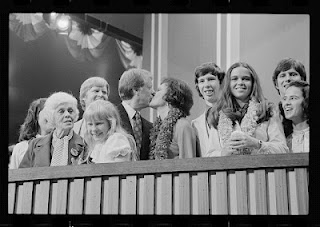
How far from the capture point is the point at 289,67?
280 cm

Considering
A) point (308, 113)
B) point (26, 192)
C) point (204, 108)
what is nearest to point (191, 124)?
point (204, 108)

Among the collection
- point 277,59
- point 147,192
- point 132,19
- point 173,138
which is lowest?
point 147,192

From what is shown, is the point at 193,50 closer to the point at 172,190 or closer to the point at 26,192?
the point at 172,190

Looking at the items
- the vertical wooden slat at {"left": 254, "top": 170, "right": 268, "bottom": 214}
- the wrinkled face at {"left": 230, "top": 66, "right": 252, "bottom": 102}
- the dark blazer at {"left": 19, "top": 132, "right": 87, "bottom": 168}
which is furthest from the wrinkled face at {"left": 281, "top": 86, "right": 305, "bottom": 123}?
the dark blazer at {"left": 19, "top": 132, "right": 87, "bottom": 168}

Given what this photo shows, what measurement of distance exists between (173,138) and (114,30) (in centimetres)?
Answer: 51

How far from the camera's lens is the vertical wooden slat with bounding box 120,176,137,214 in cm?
277

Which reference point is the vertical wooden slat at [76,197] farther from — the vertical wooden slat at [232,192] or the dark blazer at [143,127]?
the vertical wooden slat at [232,192]

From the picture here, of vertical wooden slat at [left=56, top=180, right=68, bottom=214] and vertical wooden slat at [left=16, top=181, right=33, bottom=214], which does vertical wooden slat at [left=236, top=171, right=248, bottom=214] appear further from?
vertical wooden slat at [left=16, top=181, right=33, bottom=214]

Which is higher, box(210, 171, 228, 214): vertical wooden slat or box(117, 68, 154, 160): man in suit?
box(117, 68, 154, 160): man in suit

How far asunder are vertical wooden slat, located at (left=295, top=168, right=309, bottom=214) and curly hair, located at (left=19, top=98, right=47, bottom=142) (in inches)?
41.8

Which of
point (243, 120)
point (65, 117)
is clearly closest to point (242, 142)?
→ point (243, 120)

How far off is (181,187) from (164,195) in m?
0.07

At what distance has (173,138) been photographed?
2828 mm

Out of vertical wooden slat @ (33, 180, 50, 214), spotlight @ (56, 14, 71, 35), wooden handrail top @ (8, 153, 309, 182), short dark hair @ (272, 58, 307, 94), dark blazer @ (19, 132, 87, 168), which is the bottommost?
vertical wooden slat @ (33, 180, 50, 214)
